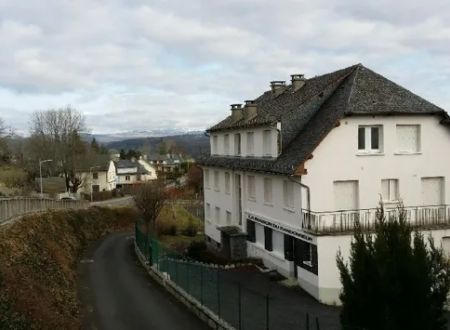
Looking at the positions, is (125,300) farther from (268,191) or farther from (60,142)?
(60,142)

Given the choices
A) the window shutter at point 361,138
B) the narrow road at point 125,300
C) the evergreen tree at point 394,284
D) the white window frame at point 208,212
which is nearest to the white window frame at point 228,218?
the white window frame at point 208,212

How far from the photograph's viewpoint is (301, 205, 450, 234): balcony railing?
78.1ft

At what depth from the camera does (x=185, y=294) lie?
23812 mm

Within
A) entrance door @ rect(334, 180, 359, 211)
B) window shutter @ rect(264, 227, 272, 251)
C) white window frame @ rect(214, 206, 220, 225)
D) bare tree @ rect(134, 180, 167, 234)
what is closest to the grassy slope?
bare tree @ rect(134, 180, 167, 234)

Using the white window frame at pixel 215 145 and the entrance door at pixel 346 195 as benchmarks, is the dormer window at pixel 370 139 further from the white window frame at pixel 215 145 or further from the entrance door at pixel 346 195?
the white window frame at pixel 215 145

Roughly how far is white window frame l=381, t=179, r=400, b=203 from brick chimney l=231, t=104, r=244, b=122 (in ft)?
38.9

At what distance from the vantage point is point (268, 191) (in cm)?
2944

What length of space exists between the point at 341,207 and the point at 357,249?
508 inches

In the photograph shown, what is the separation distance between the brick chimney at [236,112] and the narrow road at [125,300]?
11.2 meters

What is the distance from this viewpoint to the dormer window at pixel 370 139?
2572 centimetres

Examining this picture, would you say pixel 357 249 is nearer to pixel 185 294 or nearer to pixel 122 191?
pixel 185 294

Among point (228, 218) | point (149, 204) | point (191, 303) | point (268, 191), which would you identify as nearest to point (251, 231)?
point (268, 191)

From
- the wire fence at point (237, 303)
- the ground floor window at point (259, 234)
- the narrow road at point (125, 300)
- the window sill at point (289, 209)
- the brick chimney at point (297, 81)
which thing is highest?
the brick chimney at point (297, 81)

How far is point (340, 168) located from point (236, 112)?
1201 centimetres
